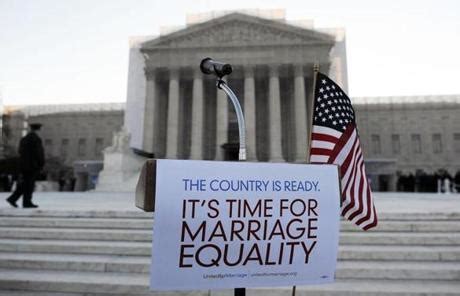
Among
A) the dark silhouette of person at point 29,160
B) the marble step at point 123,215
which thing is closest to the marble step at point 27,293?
the marble step at point 123,215

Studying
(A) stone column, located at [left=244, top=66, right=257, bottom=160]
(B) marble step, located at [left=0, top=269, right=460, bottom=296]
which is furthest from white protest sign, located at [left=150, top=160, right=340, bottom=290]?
(A) stone column, located at [left=244, top=66, right=257, bottom=160]

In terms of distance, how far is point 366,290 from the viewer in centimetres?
393

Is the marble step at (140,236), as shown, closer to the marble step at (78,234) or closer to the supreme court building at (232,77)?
the marble step at (78,234)

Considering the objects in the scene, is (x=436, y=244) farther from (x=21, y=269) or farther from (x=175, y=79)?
(x=175, y=79)

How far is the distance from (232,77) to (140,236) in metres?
37.7

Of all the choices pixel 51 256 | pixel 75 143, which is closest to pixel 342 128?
pixel 51 256

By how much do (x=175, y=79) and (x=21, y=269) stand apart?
36.4 m

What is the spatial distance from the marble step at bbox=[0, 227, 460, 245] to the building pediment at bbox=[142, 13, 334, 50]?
35.5 m

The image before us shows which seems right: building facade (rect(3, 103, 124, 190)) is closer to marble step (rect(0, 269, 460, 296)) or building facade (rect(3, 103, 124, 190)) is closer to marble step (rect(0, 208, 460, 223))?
marble step (rect(0, 208, 460, 223))

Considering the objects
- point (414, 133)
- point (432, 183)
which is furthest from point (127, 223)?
point (414, 133)

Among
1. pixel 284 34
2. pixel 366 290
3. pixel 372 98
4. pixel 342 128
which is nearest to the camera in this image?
pixel 342 128

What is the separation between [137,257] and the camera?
4.99 m

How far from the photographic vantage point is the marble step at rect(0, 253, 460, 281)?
4387mm

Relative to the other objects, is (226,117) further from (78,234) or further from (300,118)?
(78,234)
